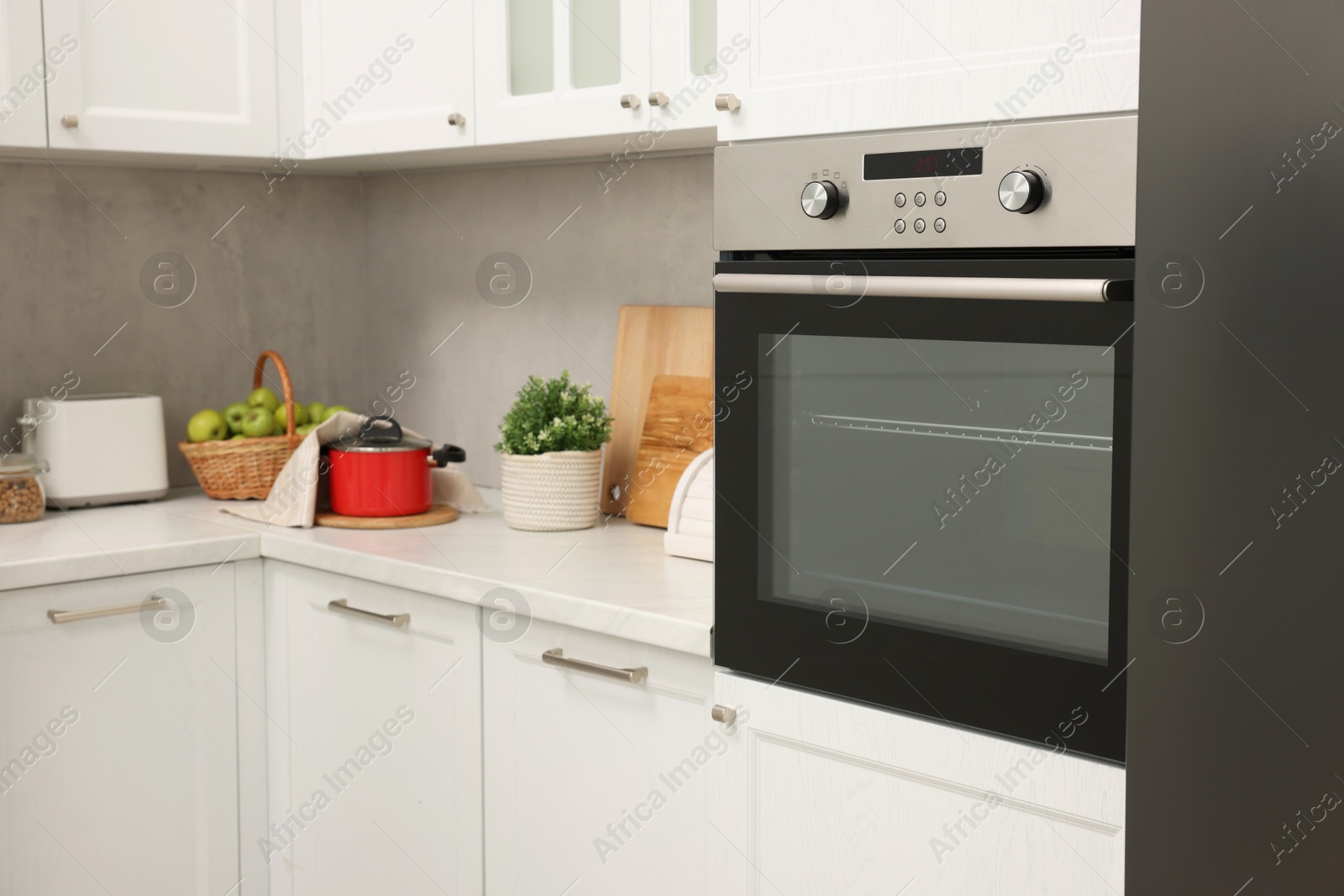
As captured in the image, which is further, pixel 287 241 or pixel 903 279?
pixel 287 241

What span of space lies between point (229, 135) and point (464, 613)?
3.37 feet

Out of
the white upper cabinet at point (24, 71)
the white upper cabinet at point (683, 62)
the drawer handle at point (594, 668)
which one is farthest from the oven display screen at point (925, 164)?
the white upper cabinet at point (24, 71)

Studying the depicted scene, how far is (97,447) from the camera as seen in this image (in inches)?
91.4

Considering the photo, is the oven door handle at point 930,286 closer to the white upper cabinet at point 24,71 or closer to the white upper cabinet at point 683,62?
the white upper cabinet at point 683,62

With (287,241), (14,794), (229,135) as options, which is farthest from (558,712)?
(287,241)

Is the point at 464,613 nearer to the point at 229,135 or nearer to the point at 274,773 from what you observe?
the point at 274,773

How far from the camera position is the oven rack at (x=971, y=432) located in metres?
1.15

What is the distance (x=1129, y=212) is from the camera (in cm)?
109

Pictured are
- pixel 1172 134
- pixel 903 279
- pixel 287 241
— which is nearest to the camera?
pixel 1172 134

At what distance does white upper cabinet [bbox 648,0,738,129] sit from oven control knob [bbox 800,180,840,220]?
40 cm

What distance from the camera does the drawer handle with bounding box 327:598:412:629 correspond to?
6.17ft

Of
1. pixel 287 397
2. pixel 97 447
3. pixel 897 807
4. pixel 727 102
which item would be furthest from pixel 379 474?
pixel 897 807

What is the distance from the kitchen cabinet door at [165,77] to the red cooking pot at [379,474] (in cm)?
56

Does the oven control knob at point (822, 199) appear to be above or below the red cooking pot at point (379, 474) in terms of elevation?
above
